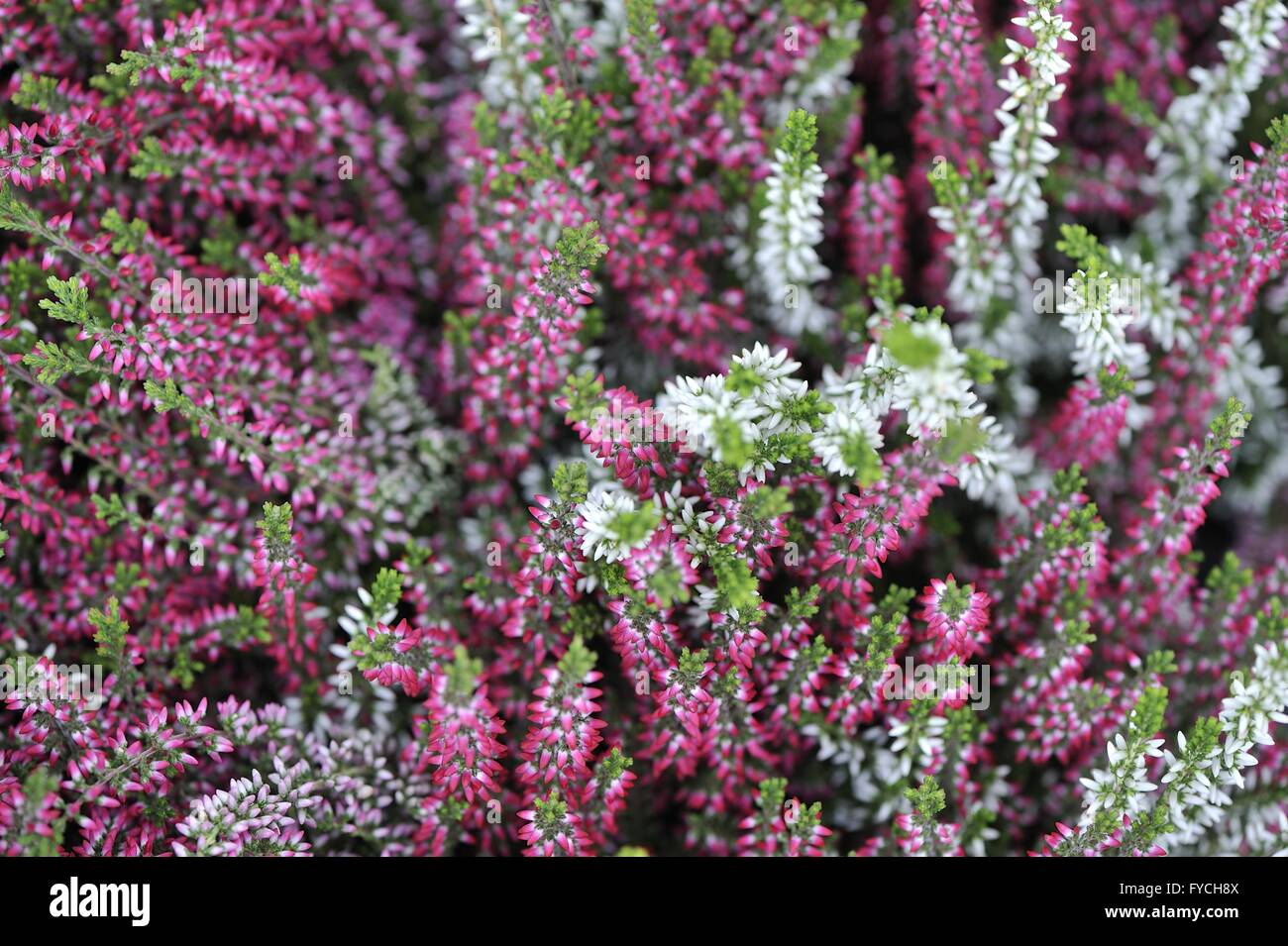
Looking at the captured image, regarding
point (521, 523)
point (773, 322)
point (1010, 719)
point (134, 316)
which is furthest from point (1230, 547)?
point (134, 316)

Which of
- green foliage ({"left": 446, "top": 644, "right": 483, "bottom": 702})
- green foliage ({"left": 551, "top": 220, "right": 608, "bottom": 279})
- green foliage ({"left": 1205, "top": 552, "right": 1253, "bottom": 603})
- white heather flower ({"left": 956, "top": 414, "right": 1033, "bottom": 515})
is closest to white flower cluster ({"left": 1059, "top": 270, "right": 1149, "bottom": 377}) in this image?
white heather flower ({"left": 956, "top": 414, "right": 1033, "bottom": 515})

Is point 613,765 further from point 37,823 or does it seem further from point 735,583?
point 37,823

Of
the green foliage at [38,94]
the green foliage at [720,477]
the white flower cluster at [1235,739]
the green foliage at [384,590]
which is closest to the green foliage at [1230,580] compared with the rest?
the white flower cluster at [1235,739]

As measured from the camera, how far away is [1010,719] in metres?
2.69

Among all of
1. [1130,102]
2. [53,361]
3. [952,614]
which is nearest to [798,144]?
[952,614]

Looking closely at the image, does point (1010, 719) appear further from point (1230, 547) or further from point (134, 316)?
point (134, 316)

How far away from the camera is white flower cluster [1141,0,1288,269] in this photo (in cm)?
261

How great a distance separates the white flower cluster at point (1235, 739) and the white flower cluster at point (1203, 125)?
4.11ft

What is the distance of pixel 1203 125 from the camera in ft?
9.38

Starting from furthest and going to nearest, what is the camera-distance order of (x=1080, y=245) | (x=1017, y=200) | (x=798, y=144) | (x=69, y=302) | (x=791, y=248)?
1. (x=1017, y=200)
2. (x=791, y=248)
3. (x=1080, y=245)
4. (x=798, y=144)
5. (x=69, y=302)

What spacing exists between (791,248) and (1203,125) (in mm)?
1283

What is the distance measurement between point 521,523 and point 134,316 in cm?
110

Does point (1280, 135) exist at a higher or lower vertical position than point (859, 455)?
higher

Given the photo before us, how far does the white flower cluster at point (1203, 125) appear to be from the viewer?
8.56ft
